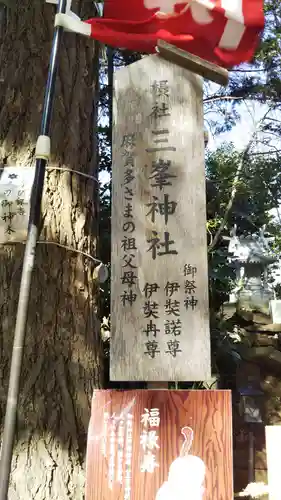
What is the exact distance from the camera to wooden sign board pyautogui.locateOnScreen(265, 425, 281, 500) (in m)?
1.72

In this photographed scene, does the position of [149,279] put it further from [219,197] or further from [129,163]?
[219,197]

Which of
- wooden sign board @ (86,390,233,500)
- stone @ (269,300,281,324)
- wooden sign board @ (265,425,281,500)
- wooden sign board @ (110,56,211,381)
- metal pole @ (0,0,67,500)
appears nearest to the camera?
metal pole @ (0,0,67,500)

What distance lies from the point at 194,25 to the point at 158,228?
0.88 meters

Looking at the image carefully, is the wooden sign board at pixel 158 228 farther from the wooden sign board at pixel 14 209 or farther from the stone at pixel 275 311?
the stone at pixel 275 311

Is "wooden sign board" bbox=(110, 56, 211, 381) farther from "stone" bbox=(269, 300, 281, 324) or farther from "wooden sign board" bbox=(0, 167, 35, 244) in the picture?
"stone" bbox=(269, 300, 281, 324)

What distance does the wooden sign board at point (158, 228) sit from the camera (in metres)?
1.62

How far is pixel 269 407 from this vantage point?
6.28 m

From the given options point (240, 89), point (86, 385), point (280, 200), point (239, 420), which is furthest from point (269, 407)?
point (86, 385)

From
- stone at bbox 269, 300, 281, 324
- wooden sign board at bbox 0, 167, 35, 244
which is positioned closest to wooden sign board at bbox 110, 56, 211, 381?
wooden sign board at bbox 0, 167, 35, 244

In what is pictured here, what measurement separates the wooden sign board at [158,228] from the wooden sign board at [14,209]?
310mm

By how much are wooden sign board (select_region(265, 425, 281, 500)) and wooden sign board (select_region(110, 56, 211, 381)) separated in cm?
40

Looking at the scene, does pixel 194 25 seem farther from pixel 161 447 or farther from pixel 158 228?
pixel 161 447

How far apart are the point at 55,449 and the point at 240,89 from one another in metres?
5.17

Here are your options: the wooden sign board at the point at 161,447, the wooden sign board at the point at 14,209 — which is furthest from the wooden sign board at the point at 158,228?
the wooden sign board at the point at 14,209
